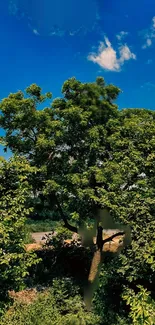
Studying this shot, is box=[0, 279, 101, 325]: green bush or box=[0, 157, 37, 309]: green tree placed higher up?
box=[0, 157, 37, 309]: green tree

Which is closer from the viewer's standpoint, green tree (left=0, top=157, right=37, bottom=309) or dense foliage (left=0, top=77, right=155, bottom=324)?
green tree (left=0, top=157, right=37, bottom=309)

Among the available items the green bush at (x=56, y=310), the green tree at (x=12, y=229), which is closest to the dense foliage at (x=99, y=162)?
the green bush at (x=56, y=310)

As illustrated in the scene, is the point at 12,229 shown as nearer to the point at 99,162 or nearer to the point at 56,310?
the point at 56,310

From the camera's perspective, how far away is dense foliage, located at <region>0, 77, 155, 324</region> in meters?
9.00

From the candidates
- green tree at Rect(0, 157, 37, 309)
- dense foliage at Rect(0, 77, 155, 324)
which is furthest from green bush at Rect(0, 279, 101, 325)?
green tree at Rect(0, 157, 37, 309)

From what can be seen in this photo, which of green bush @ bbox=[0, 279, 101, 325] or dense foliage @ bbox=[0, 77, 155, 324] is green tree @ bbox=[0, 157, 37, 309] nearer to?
green bush @ bbox=[0, 279, 101, 325]

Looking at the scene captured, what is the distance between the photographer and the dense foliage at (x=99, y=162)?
9000 mm

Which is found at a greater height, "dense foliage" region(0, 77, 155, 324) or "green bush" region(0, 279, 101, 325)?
"dense foliage" region(0, 77, 155, 324)

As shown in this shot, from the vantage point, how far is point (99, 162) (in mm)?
11359

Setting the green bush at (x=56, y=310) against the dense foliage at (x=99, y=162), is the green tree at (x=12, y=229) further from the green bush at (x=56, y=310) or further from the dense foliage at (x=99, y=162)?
the dense foliage at (x=99, y=162)

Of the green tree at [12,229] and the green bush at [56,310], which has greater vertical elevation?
the green tree at [12,229]

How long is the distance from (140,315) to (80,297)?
11.9 feet

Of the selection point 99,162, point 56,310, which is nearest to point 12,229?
point 56,310

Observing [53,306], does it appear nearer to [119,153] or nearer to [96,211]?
[96,211]
